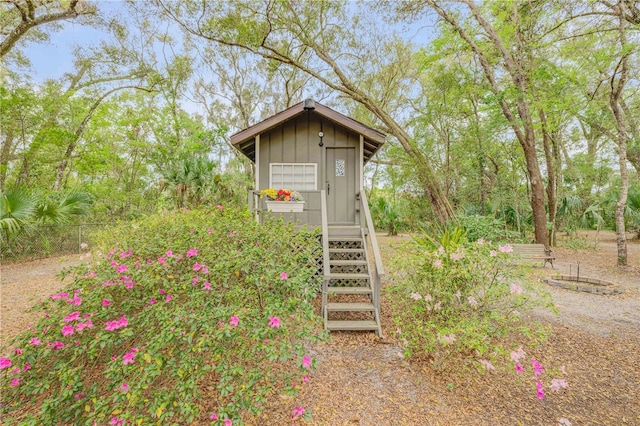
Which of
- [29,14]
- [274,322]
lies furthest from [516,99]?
[29,14]

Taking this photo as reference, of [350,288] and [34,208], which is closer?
[350,288]

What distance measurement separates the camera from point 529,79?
30.1 feet

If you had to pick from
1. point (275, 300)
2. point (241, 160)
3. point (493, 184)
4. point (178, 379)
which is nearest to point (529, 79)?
point (493, 184)

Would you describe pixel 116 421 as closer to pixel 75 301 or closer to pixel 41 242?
pixel 75 301

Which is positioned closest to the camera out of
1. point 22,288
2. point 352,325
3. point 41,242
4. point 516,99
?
point 352,325

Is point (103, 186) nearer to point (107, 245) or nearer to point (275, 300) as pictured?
point (107, 245)

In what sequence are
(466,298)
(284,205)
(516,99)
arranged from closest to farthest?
(466,298), (284,205), (516,99)

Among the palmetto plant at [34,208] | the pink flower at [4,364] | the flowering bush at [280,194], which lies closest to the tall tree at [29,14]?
the palmetto plant at [34,208]

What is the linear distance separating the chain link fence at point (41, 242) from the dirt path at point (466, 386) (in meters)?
5.30

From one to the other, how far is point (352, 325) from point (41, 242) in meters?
10.8

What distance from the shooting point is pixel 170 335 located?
2.11 metres

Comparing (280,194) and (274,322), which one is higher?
(280,194)

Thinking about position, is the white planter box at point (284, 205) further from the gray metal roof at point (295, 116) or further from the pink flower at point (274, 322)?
the pink flower at point (274, 322)

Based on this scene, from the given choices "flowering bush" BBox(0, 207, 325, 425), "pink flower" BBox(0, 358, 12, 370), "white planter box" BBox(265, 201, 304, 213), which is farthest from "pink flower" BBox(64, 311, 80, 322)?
"white planter box" BBox(265, 201, 304, 213)
